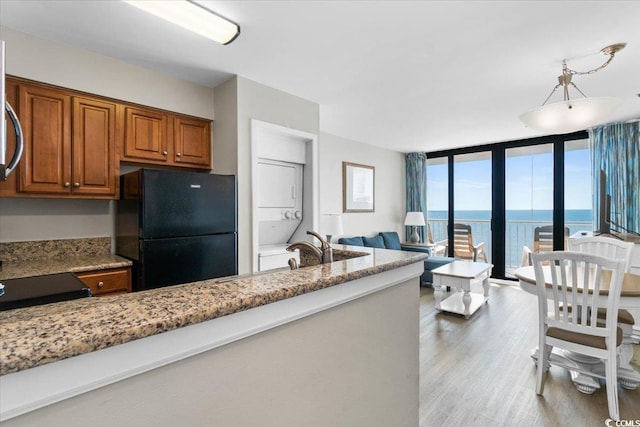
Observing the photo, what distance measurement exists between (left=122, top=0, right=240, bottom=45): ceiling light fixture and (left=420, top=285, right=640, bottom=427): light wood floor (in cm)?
272

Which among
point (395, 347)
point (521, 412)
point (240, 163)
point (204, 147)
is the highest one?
point (204, 147)

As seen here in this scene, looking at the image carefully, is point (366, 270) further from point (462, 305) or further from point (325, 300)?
point (462, 305)

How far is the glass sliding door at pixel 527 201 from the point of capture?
16.1 ft

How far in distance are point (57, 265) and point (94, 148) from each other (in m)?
0.87

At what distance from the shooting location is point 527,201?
16.7ft

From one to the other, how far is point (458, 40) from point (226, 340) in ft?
7.63

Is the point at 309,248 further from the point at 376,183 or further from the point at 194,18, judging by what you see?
the point at 376,183

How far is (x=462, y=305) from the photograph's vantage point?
3859 mm

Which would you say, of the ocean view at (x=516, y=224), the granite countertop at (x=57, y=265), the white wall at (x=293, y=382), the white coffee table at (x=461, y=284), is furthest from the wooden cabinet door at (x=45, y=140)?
the ocean view at (x=516, y=224)

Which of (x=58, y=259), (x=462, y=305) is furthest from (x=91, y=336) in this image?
(x=462, y=305)

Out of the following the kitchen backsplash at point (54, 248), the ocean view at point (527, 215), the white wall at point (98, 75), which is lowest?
the kitchen backsplash at point (54, 248)

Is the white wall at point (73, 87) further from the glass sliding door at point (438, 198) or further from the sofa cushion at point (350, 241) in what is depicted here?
the glass sliding door at point (438, 198)

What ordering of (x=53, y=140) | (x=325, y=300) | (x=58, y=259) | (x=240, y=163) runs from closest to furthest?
1. (x=325, y=300)
2. (x=53, y=140)
3. (x=58, y=259)
4. (x=240, y=163)

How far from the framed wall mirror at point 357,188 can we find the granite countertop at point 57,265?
335cm
